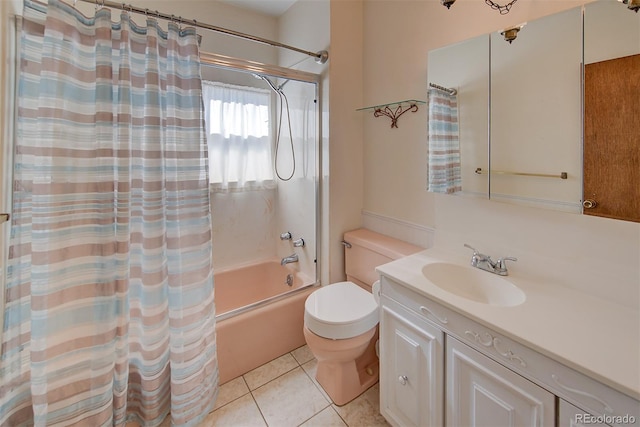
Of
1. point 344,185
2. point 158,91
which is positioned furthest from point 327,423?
point 158,91

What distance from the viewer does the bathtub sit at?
1.74 meters

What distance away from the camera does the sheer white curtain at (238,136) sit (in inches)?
88.4

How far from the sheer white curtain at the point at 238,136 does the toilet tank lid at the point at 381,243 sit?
39.9 inches

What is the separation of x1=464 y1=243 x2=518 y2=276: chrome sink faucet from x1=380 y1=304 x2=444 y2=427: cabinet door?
0.44 meters

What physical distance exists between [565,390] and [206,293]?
1.45 metres

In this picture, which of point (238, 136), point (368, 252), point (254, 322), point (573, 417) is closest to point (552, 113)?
point (573, 417)

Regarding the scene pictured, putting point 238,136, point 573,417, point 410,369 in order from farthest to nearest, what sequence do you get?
point 238,136 → point 410,369 → point 573,417

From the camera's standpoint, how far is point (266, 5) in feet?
7.80

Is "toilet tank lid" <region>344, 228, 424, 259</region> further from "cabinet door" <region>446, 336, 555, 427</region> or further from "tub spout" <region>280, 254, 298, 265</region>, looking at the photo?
"cabinet door" <region>446, 336, 555, 427</region>

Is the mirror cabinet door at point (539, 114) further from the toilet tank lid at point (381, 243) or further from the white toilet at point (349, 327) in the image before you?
the white toilet at point (349, 327)

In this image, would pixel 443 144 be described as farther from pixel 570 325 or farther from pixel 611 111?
pixel 570 325

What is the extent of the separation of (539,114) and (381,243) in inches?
41.2

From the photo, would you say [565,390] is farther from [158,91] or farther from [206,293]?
[158,91]

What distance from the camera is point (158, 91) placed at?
1.30 meters
